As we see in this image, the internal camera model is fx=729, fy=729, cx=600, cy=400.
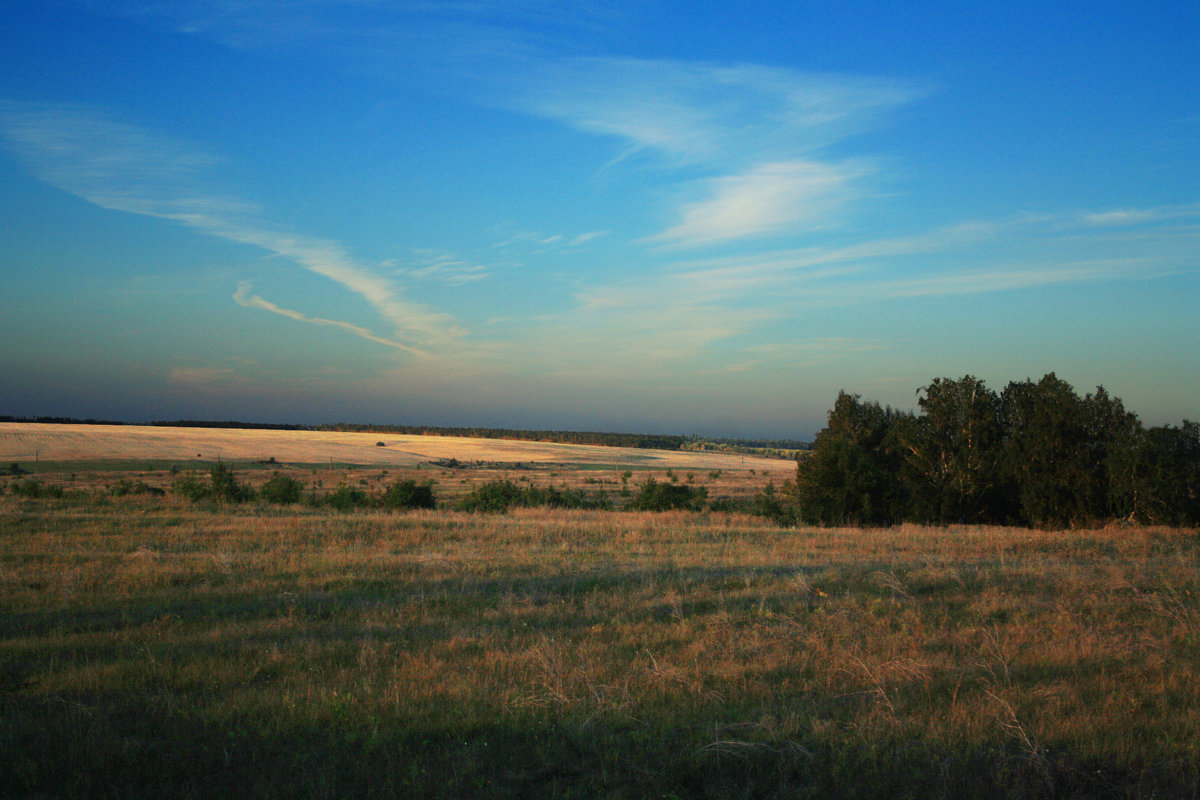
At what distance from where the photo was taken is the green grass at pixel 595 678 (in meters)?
5.91

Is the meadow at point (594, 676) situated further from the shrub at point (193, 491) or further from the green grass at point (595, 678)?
the shrub at point (193, 491)

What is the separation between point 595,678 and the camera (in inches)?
328

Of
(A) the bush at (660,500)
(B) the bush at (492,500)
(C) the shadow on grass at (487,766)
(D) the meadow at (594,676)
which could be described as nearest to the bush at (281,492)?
(B) the bush at (492,500)

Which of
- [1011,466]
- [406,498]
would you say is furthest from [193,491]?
[1011,466]

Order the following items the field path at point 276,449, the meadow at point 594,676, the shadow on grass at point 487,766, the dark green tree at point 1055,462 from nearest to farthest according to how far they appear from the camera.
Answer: the shadow on grass at point 487,766
the meadow at point 594,676
the dark green tree at point 1055,462
the field path at point 276,449

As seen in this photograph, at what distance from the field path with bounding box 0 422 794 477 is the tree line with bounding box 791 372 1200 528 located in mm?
70573

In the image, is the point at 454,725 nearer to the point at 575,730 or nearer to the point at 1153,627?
the point at 575,730

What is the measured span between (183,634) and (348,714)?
15.6 feet

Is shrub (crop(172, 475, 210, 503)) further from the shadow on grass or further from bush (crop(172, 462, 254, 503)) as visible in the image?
the shadow on grass

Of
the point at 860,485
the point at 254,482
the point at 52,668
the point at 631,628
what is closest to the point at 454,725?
the point at 631,628

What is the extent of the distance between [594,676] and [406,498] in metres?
34.6

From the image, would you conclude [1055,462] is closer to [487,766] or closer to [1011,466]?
[1011,466]

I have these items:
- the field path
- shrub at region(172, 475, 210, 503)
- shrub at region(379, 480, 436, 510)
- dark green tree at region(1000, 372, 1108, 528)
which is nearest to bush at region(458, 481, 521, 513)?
shrub at region(379, 480, 436, 510)

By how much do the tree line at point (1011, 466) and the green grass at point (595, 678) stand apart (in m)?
15.0
